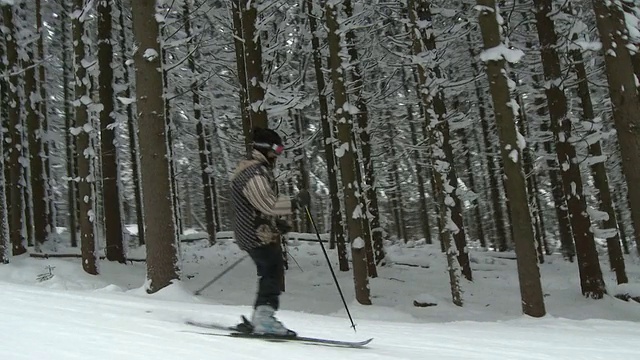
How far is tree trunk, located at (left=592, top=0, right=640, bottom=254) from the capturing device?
28.3 ft

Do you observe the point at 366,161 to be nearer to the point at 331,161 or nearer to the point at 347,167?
the point at 331,161

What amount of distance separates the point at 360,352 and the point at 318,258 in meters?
15.5

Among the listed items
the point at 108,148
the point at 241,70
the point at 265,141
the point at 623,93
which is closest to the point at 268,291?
the point at 265,141

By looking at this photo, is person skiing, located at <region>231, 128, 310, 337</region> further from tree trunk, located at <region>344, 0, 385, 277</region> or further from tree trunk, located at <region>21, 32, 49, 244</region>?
tree trunk, located at <region>21, 32, 49, 244</region>

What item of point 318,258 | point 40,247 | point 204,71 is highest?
point 204,71

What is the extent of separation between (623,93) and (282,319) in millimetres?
6874

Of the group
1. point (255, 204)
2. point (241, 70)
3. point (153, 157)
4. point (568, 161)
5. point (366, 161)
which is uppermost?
point (241, 70)

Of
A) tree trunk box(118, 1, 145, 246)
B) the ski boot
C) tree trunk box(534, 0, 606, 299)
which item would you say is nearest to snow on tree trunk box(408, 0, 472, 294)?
tree trunk box(534, 0, 606, 299)

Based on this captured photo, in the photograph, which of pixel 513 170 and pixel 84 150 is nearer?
pixel 513 170

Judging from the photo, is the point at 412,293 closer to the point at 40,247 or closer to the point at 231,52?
the point at 231,52

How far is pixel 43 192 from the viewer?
17.6m

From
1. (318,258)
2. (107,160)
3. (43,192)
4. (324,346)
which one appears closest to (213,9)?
(107,160)

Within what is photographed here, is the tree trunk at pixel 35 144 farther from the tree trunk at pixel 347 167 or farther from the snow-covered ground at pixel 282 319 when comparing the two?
the tree trunk at pixel 347 167

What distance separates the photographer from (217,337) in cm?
471
